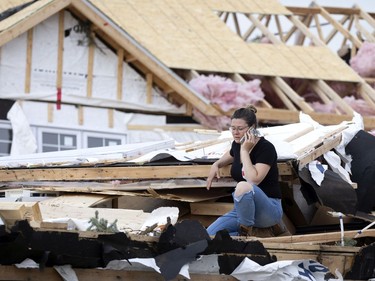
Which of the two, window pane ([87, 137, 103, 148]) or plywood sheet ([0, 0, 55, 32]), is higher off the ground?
plywood sheet ([0, 0, 55, 32])

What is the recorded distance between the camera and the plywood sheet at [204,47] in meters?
22.2

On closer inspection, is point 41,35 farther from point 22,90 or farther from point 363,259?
point 363,259

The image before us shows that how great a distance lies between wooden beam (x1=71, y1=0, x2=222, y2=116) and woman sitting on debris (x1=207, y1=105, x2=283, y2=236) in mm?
9959

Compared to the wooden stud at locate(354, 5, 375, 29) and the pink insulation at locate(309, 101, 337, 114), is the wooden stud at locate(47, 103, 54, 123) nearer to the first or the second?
the pink insulation at locate(309, 101, 337, 114)

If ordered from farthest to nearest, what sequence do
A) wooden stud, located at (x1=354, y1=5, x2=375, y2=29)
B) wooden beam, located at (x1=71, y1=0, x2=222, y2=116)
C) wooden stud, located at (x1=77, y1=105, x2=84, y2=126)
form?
wooden stud, located at (x1=354, y1=5, x2=375, y2=29) → wooden stud, located at (x1=77, y1=105, x2=84, y2=126) → wooden beam, located at (x1=71, y1=0, x2=222, y2=116)

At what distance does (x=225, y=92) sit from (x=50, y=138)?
3.20 m

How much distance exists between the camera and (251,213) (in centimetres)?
1073

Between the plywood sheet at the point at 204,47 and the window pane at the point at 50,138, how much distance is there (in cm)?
236

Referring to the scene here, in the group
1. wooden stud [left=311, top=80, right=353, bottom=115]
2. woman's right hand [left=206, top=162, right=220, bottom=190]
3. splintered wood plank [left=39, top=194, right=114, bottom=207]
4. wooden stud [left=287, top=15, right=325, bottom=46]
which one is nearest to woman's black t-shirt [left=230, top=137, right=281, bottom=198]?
woman's right hand [left=206, top=162, right=220, bottom=190]

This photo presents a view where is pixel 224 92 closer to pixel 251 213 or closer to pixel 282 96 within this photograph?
pixel 282 96

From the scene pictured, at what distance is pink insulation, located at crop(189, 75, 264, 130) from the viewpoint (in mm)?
21562

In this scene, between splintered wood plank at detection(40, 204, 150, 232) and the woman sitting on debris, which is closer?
the woman sitting on debris

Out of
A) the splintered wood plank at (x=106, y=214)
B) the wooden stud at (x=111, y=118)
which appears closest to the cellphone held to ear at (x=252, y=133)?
the splintered wood plank at (x=106, y=214)

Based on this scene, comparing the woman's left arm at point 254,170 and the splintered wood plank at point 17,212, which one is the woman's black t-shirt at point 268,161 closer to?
the woman's left arm at point 254,170
